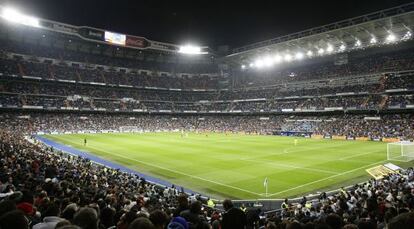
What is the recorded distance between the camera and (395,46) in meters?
66.1

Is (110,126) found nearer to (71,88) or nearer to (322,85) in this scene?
(71,88)

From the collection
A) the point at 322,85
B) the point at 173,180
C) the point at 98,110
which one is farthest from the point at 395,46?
the point at 98,110

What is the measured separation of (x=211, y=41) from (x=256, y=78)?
18.4m

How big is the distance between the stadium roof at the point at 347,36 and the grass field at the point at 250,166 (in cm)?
2775

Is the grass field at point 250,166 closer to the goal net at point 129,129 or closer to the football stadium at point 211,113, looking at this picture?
the football stadium at point 211,113

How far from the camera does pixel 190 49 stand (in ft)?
327

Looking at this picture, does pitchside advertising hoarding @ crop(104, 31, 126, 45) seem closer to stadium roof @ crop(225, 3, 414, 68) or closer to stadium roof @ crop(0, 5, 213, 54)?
stadium roof @ crop(0, 5, 213, 54)

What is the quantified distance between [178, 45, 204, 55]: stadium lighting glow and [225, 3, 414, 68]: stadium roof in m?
19.1

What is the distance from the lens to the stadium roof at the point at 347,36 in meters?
54.9

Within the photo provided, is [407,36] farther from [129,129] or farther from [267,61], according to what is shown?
[129,129]

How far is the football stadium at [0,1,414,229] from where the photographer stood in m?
20.1

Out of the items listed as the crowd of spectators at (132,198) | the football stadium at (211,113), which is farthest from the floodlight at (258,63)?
the crowd of spectators at (132,198)

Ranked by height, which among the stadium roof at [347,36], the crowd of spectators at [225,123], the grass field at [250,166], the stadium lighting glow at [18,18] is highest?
the stadium lighting glow at [18,18]

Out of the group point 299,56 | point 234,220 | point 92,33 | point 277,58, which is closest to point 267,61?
point 277,58
